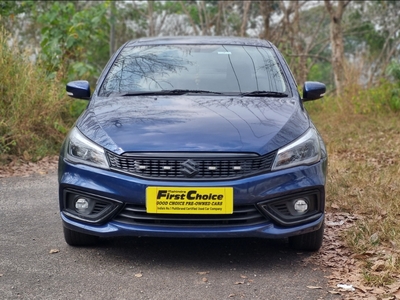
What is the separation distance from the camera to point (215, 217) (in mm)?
3898

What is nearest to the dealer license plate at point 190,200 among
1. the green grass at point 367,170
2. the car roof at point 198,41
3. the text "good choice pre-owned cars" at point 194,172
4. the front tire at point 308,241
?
the text "good choice pre-owned cars" at point 194,172

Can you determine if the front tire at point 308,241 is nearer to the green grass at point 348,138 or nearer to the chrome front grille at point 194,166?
the green grass at point 348,138

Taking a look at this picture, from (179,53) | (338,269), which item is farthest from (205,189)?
(179,53)

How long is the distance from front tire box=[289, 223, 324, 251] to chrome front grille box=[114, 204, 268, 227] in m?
0.48

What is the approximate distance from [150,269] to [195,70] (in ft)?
5.98

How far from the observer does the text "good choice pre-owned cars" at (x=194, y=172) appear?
12.6 ft

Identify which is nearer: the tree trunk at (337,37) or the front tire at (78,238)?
the front tire at (78,238)

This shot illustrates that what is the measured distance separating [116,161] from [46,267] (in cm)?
84

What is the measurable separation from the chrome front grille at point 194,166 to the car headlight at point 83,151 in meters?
0.21

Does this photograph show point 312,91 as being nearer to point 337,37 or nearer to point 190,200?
point 190,200

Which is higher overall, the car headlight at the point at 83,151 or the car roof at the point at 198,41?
the car roof at the point at 198,41

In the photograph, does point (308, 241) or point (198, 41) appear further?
point (198, 41)

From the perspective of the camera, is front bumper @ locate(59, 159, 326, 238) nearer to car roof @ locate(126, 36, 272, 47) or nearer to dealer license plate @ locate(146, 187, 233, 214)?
dealer license plate @ locate(146, 187, 233, 214)

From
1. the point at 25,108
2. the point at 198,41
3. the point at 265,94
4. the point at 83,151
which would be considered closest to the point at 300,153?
the point at 265,94
